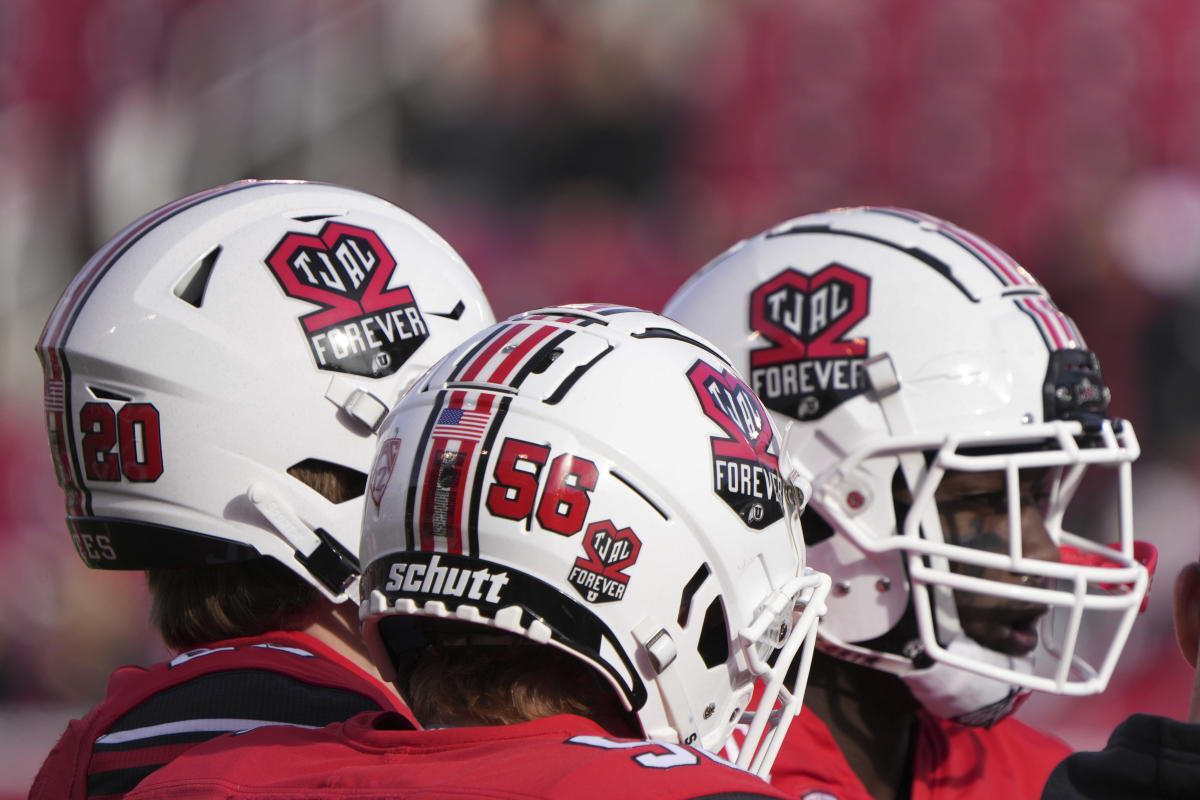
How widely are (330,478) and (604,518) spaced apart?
0.67 m

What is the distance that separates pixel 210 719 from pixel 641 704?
→ 0.59m

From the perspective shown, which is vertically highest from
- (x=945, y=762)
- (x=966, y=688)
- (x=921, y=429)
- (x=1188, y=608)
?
(x=921, y=429)

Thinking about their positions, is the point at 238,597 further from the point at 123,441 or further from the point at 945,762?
the point at 945,762

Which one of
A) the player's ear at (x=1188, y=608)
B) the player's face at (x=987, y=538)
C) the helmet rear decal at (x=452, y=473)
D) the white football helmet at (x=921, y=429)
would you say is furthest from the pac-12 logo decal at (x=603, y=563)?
the player's face at (x=987, y=538)

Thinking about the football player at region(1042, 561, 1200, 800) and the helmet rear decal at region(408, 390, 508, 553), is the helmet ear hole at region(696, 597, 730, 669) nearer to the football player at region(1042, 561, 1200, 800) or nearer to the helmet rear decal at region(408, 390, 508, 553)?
the helmet rear decal at region(408, 390, 508, 553)

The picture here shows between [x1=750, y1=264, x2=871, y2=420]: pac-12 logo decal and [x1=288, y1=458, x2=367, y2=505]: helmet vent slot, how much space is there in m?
0.72

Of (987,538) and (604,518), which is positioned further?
(987,538)

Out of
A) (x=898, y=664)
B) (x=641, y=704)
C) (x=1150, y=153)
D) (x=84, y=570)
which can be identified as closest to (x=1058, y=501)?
(x=898, y=664)

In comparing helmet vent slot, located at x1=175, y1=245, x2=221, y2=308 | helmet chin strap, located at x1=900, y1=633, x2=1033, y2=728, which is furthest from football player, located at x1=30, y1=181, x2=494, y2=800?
helmet chin strap, located at x1=900, y1=633, x2=1033, y2=728

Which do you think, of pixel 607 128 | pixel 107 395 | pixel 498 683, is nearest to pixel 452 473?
pixel 498 683

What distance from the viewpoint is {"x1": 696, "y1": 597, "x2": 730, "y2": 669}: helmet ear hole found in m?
1.51

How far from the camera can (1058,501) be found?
7.82 feet

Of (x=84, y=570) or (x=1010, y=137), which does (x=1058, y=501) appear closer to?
(x=84, y=570)

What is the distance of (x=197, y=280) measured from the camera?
197cm
